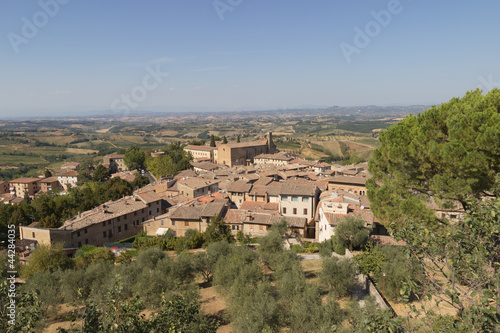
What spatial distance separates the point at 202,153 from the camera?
74062 mm

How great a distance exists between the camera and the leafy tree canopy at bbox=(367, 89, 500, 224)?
9477 mm

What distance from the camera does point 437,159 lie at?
10.8 m

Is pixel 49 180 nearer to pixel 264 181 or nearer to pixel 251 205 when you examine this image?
pixel 264 181

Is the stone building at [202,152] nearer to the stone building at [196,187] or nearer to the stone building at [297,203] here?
the stone building at [196,187]

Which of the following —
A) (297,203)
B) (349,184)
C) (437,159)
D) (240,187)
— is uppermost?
(437,159)

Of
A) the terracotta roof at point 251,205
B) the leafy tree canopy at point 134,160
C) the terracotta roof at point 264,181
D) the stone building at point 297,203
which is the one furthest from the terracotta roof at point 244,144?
the stone building at point 297,203

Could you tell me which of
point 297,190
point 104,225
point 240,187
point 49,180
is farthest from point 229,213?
point 49,180

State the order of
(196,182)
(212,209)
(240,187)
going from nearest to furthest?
1. (212,209)
2. (240,187)
3. (196,182)

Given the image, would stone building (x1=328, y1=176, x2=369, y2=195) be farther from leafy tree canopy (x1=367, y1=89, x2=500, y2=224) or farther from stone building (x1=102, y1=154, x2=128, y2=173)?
stone building (x1=102, y1=154, x2=128, y2=173)

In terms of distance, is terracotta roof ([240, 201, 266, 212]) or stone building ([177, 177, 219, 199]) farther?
stone building ([177, 177, 219, 199])

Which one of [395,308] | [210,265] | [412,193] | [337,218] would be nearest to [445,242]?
[412,193]

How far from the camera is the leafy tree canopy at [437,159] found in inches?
373

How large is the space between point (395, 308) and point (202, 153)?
6360 centimetres

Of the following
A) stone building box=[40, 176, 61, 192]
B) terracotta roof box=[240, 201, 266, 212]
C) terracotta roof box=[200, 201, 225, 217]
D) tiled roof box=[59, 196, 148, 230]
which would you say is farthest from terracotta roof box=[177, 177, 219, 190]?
stone building box=[40, 176, 61, 192]
